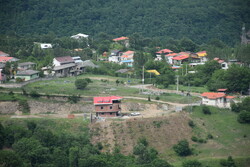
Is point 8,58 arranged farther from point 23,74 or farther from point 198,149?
point 198,149

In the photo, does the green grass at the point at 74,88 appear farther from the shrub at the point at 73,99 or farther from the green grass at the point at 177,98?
the green grass at the point at 177,98

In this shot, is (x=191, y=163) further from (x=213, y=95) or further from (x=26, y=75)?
(x=26, y=75)

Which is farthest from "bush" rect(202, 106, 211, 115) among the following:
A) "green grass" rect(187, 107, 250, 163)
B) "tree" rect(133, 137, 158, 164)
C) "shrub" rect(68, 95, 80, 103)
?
"shrub" rect(68, 95, 80, 103)

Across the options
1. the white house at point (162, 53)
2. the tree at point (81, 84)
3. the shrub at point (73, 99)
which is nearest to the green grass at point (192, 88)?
the tree at point (81, 84)

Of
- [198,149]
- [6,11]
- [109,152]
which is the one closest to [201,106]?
[198,149]

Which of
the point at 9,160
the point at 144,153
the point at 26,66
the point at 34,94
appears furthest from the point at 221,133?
the point at 26,66

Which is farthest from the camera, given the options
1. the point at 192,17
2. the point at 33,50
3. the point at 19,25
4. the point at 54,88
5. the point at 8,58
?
the point at 192,17

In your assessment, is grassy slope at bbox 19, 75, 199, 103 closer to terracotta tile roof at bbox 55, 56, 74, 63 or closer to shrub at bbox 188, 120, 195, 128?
shrub at bbox 188, 120, 195, 128
